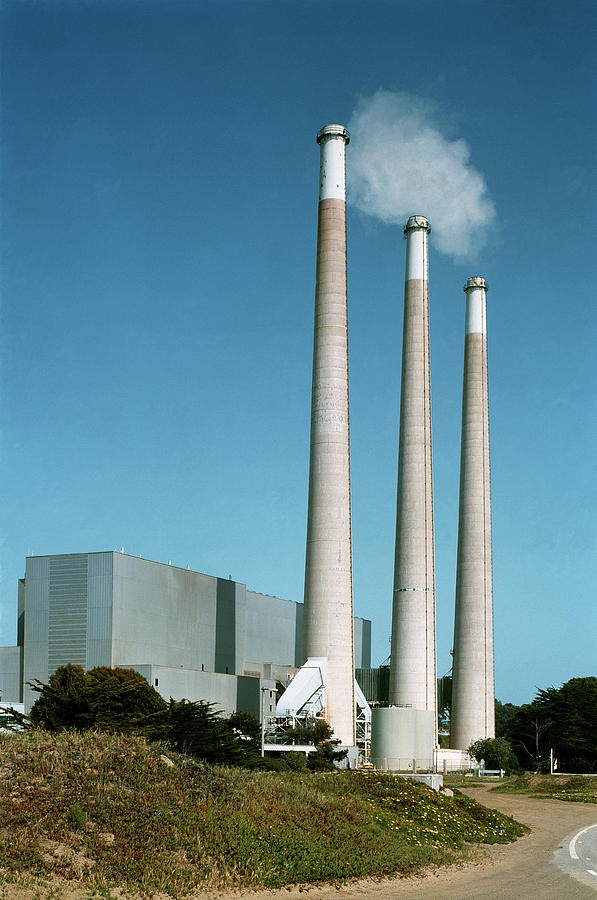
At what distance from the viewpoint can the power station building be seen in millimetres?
74750

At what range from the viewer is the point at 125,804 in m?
20.2

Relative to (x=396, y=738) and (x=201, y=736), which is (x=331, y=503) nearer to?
(x=396, y=738)

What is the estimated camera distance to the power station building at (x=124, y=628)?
7475cm

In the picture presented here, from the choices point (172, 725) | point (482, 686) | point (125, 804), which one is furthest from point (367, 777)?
point (482, 686)

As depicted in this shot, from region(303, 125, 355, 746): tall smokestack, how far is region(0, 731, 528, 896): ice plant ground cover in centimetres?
4009

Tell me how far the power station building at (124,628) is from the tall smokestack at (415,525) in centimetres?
1102

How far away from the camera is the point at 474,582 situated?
92062 mm

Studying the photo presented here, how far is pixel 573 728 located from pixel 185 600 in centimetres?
3631

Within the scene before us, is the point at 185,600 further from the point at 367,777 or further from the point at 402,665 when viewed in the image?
the point at 367,777

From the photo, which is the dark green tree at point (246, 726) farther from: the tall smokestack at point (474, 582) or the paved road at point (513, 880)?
the paved road at point (513, 880)

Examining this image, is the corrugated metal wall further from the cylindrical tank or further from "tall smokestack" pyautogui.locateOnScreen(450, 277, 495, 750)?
"tall smokestack" pyautogui.locateOnScreen(450, 277, 495, 750)

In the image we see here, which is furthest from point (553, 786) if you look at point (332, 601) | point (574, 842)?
point (574, 842)

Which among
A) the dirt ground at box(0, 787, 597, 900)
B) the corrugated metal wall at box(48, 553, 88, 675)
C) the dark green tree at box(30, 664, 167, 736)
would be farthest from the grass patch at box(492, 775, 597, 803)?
the dark green tree at box(30, 664, 167, 736)

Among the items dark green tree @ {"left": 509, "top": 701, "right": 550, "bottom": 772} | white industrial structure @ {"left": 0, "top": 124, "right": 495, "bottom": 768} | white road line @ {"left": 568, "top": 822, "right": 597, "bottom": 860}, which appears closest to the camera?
white road line @ {"left": 568, "top": 822, "right": 597, "bottom": 860}
